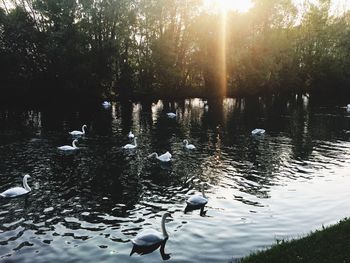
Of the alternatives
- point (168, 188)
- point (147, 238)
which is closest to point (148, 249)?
point (147, 238)

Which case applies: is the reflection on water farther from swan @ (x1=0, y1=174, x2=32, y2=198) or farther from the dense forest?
the dense forest

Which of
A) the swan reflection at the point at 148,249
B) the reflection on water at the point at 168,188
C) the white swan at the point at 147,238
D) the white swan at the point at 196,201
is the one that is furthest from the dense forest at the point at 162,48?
the swan reflection at the point at 148,249

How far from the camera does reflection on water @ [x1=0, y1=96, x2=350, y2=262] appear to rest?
64.2ft

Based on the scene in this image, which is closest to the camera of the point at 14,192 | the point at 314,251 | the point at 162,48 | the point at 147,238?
the point at 314,251

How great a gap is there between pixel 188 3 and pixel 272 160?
2773 inches

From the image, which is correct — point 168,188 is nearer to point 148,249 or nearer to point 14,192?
point 148,249

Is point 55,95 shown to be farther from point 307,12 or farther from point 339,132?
point 307,12

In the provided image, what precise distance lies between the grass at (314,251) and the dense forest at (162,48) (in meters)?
75.3

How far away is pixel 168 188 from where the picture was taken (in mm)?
28328

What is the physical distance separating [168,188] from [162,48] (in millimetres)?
70906

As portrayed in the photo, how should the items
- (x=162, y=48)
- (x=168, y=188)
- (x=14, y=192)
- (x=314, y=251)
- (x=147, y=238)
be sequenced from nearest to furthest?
1. (x=314, y=251)
2. (x=147, y=238)
3. (x=14, y=192)
4. (x=168, y=188)
5. (x=162, y=48)

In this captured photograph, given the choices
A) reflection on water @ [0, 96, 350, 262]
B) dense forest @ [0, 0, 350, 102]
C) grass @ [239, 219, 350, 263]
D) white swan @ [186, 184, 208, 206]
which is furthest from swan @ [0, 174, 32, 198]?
dense forest @ [0, 0, 350, 102]

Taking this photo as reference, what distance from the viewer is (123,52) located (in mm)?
97750

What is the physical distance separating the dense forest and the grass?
75.3m
